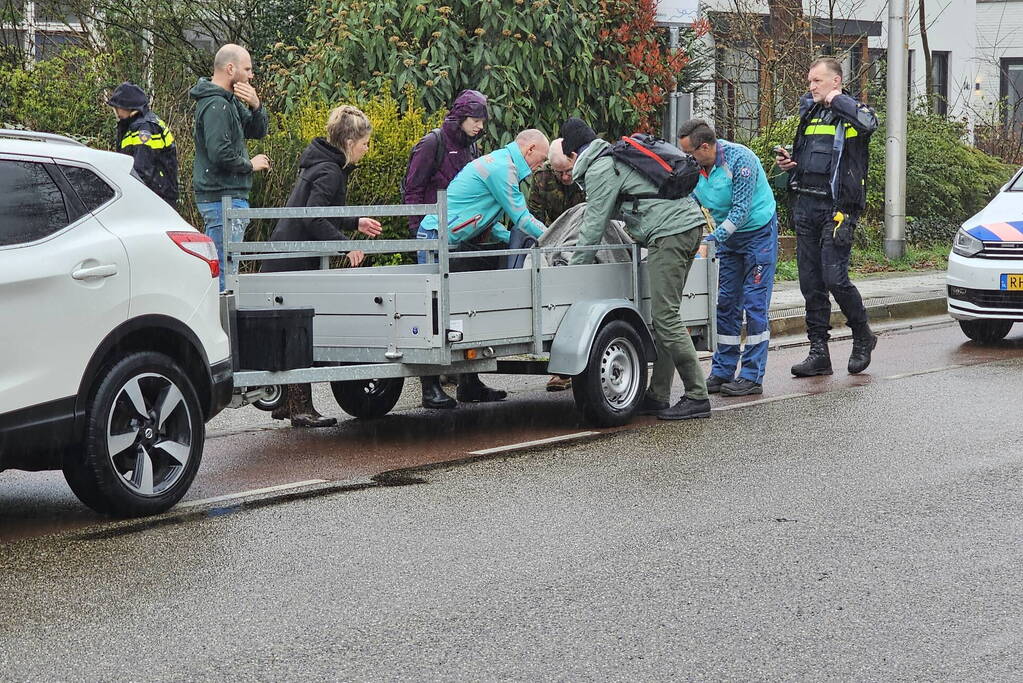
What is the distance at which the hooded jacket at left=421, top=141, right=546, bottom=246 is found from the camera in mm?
9234

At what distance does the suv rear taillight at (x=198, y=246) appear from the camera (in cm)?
681

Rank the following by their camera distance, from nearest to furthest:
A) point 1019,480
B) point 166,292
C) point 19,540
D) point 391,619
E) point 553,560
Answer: point 391,619 < point 553,560 < point 19,540 < point 166,292 < point 1019,480

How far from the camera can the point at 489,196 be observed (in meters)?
9.40

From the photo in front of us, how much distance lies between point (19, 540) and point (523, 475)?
96.8 inches

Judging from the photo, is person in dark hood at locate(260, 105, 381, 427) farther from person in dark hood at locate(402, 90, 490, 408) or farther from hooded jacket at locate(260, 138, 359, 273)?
person in dark hood at locate(402, 90, 490, 408)

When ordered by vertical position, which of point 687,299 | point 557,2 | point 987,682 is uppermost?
point 557,2

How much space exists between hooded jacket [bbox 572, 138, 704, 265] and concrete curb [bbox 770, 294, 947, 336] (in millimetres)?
4869

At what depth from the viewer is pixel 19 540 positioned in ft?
20.5

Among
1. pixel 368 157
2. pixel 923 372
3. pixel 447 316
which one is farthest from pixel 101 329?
pixel 368 157

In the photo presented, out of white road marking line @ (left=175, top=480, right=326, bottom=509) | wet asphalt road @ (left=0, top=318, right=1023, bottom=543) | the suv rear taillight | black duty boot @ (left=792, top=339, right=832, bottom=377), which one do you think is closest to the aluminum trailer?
wet asphalt road @ (left=0, top=318, right=1023, bottom=543)

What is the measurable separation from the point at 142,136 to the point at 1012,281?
693 cm

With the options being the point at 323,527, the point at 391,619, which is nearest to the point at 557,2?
the point at 323,527

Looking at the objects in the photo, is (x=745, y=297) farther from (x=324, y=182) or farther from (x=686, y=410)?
(x=324, y=182)

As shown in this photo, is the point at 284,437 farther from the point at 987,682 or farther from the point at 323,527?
the point at 987,682
